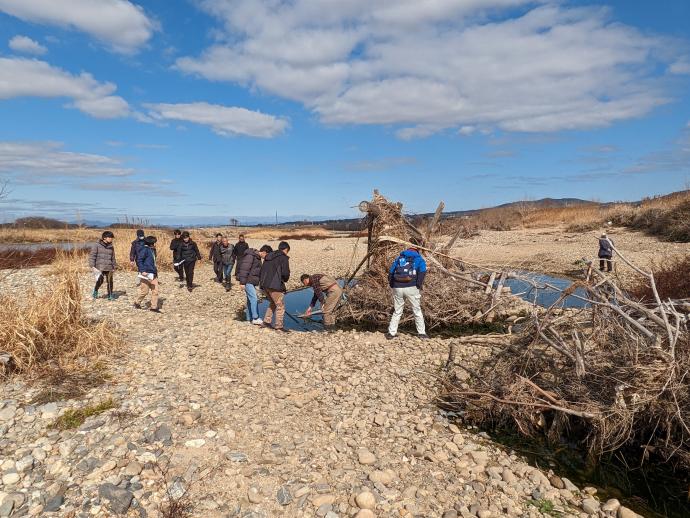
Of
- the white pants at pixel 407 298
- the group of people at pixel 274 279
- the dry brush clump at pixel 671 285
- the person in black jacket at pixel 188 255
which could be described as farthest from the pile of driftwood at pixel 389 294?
the person in black jacket at pixel 188 255

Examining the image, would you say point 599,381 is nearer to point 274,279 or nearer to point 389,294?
point 389,294

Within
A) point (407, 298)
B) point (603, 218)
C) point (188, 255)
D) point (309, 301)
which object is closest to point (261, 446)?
point (407, 298)

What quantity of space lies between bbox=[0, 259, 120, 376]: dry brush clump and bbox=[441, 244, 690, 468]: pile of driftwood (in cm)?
576

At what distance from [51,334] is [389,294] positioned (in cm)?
723

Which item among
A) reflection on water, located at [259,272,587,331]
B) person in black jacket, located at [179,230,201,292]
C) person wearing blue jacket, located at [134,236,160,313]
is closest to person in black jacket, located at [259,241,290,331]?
reflection on water, located at [259,272,587,331]

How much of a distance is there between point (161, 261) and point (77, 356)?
13276 millimetres

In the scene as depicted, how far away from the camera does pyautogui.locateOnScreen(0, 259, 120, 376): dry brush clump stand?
20.2ft

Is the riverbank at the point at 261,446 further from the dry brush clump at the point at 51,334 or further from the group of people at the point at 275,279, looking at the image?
the group of people at the point at 275,279

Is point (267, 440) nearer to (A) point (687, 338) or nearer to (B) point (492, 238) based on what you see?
(A) point (687, 338)

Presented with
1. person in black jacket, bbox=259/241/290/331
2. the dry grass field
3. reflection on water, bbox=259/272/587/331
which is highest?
the dry grass field

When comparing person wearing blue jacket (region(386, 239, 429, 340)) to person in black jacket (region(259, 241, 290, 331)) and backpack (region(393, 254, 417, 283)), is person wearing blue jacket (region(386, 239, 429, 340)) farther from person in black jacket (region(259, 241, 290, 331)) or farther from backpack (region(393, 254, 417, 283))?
person in black jacket (region(259, 241, 290, 331))

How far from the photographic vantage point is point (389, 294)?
35.7ft

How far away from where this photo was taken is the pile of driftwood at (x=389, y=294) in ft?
35.0

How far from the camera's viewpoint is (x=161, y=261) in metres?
19.2
